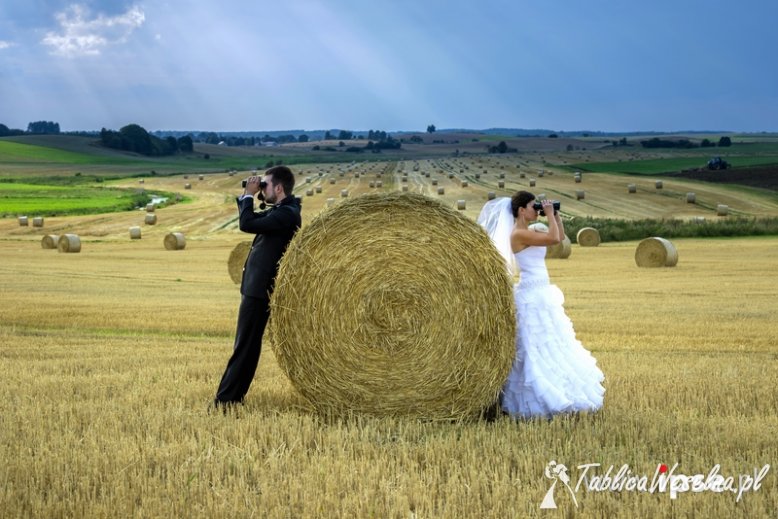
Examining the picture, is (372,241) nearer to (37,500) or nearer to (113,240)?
(37,500)

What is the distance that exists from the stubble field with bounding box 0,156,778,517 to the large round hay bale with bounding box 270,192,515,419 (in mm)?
266

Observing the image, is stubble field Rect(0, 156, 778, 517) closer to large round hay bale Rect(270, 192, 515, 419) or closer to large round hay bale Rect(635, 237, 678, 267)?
large round hay bale Rect(270, 192, 515, 419)

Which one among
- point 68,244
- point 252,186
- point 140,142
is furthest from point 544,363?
point 140,142

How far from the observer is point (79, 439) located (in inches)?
267

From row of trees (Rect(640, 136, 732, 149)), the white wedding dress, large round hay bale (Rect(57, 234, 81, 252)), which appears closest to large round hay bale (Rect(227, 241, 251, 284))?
large round hay bale (Rect(57, 234, 81, 252))

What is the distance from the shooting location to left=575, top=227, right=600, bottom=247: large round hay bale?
33075 millimetres

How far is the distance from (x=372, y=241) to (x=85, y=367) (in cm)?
448

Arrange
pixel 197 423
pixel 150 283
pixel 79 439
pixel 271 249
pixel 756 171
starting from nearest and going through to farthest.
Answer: pixel 79 439 → pixel 197 423 → pixel 271 249 → pixel 150 283 → pixel 756 171

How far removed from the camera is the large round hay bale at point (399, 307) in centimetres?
711

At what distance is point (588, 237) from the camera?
33.2 metres

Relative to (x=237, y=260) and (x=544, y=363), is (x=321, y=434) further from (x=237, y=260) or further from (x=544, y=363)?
(x=237, y=260)

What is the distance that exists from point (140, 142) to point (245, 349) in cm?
11462

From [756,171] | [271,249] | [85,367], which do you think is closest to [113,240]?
[85,367]

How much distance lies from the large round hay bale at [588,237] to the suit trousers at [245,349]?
26.5m
